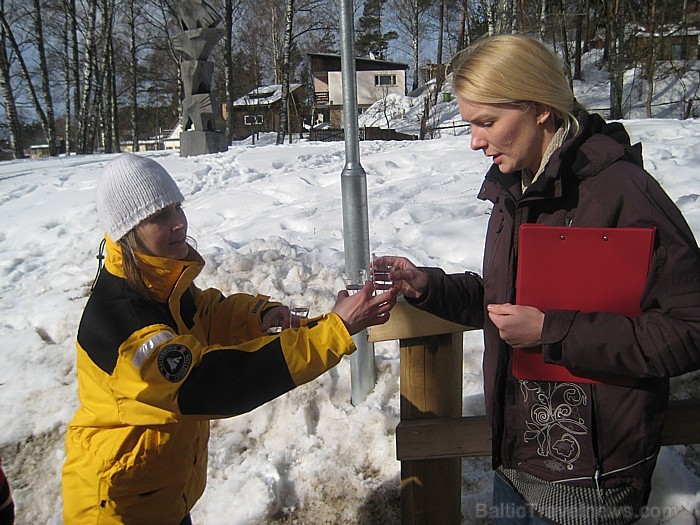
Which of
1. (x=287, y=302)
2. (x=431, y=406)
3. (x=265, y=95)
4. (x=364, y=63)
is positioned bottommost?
(x=287, y=302)

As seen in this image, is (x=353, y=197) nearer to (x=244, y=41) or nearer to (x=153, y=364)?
(x=153, y=364)

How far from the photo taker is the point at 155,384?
5.48 ft

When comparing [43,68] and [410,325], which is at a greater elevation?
[43,68]

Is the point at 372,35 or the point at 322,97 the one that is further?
the point at 372,35

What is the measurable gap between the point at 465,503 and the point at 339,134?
34643 mm

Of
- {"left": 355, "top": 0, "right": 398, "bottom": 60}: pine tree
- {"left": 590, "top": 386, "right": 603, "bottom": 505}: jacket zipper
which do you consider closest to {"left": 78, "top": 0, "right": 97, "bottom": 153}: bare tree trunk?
{"left": 590, "top": 386, "right": 603, "bottom": 505}: jacket zipper

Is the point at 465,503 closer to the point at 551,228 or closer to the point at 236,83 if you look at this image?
the point at 551,228

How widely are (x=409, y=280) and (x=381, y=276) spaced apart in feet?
0.36

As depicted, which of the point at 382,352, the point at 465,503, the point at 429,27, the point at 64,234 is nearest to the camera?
the point at 465,503

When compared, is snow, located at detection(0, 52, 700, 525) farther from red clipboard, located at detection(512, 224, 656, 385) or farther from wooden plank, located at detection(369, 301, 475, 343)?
red clipboard, located at detection(512, 224, 656, 385)

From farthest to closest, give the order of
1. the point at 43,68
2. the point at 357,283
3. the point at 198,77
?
the point at 43,68 → the point at 198,77 → the point at 357,283

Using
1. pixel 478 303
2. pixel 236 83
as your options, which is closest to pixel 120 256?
Answer: pixel 478 303

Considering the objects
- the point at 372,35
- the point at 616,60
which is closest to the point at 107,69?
the point at 616,60

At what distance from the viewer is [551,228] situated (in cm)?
156
